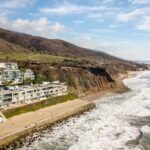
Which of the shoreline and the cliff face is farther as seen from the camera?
the cliff face

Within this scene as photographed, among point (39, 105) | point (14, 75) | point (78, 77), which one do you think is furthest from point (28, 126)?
point (78, 77)

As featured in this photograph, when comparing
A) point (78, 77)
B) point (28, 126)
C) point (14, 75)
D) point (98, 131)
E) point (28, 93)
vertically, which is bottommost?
point (98, 131)

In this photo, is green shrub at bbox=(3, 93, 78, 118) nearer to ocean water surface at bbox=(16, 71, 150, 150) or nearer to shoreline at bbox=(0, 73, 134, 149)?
shoreline at bbox=(0, 73, 134, 149)

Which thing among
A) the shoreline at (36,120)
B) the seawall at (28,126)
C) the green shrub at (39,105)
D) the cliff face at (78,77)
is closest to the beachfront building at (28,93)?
the green shrub at (39,105)

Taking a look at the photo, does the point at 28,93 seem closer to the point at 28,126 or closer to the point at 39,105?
the point at 39,105

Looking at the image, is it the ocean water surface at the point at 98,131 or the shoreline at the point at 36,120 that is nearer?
the ocean water surface at the point at 98,131

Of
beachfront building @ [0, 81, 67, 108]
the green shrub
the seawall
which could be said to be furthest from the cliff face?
the seawall

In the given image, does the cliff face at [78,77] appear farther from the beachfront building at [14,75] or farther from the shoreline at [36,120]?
the shoreline at [36,120]
